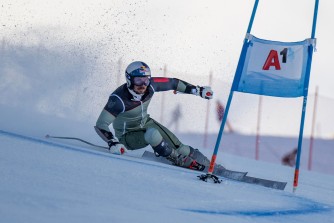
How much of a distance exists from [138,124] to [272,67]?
191cm

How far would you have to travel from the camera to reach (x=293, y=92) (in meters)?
5.57

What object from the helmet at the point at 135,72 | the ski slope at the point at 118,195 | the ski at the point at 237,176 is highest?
the helmet at the point at 135,72

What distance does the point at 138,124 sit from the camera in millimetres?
6844

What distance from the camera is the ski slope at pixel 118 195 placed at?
3.01 meters

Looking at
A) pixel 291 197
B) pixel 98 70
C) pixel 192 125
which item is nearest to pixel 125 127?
pixel 291 197

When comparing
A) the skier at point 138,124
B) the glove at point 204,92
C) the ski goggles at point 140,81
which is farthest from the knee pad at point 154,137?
the glove at point 204,92

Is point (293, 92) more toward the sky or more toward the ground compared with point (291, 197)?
more toward the sky

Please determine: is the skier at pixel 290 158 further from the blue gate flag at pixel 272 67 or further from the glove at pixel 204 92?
the blue gate flag at pixel 272 67

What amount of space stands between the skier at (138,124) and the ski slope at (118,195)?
0.88 metres

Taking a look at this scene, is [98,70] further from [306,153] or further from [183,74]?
[306,153]

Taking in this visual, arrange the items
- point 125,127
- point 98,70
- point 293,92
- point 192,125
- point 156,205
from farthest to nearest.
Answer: point 192,125 → point 98,70 → point 125,127 → point 293,92 → point 156,205

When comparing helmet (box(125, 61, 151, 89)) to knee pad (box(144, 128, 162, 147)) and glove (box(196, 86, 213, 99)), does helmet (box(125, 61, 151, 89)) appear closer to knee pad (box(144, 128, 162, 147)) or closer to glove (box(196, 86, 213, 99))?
knee pad (box(144, 128, 162, 147))

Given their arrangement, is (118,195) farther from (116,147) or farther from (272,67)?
(116,147)

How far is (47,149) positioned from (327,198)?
2488mm
